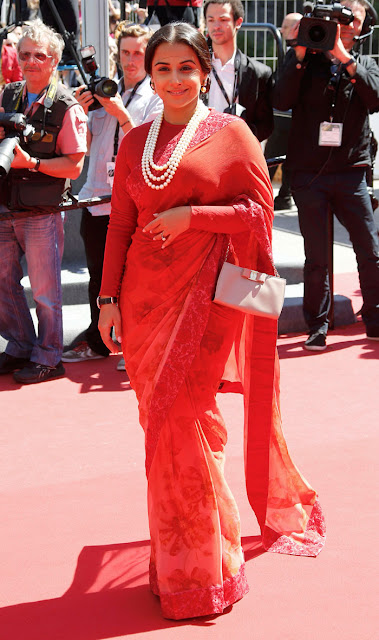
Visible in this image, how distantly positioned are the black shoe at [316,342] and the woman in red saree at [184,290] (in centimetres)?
320

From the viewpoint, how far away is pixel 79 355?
249 inches

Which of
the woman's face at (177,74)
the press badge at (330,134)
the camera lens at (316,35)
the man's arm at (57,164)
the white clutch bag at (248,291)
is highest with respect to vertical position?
the camera lens at (316,35)

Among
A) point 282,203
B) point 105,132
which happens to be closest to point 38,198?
point 105,132

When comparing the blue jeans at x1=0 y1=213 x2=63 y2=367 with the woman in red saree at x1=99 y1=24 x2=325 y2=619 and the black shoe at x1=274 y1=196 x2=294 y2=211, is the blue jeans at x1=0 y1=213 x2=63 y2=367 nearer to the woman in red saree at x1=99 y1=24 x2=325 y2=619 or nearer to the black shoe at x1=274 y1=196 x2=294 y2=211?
the woman in red saree at x1=99 y1=24 x2=325 y2=619

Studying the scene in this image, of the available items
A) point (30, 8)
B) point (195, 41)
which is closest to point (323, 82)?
point (195, 41)

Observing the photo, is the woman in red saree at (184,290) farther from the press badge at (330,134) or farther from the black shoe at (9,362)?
the press badge at (330,134)

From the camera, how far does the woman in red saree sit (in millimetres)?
3061

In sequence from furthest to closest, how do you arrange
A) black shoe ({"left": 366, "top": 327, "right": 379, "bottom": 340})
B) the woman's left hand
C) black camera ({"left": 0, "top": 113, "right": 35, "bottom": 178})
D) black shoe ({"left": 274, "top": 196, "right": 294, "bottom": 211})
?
black shoe ({"left": 274, "top": 196, "right": 294, "bottom": 211}) < black shoe ({"left": 366, "top": 327, "right": 379, "bottom": 340}) < black camera ({"left": 0, "top": 113, "right": 35, "bottom": 178}) < the woman's left hand

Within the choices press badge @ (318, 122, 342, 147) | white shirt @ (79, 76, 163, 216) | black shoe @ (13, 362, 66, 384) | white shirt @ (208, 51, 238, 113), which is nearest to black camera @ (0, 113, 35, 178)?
white shirt @ (79, 76, 163, 216)

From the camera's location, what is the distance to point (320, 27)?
5918mm

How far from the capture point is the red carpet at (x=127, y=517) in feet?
9.96

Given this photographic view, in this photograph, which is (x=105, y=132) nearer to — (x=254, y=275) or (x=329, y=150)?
(x=329, y=150)

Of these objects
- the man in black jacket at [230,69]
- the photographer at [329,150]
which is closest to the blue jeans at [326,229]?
the photographer at [329,150]

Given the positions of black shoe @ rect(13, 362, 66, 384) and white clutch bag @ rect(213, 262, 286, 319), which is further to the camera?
black shoe @ rect(13, 362, 66, 384)
